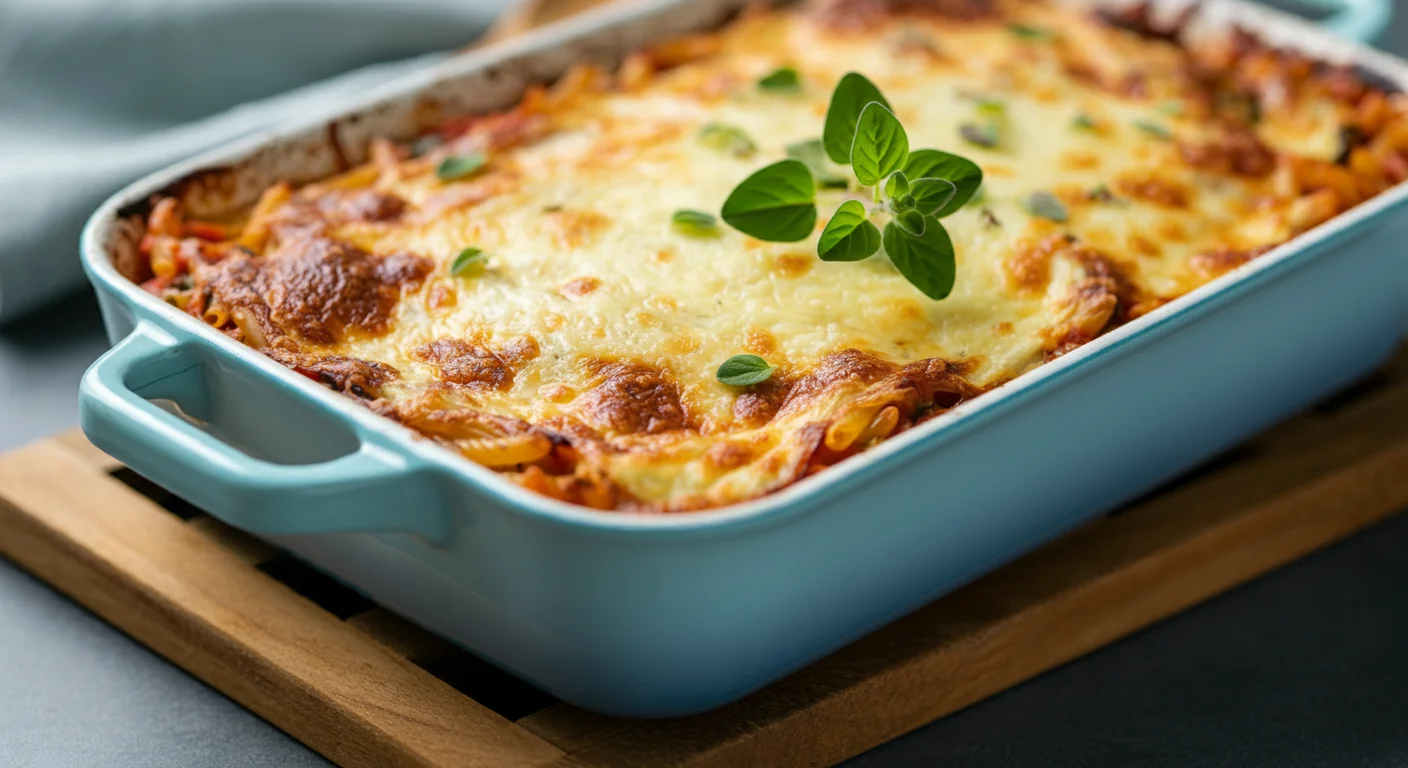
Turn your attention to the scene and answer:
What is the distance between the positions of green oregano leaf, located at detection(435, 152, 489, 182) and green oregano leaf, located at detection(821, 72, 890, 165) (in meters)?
0.68

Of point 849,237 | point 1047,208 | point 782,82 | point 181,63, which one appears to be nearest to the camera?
point 849,237

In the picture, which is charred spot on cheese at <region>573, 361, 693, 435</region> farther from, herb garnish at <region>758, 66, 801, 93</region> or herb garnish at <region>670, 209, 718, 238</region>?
herb garnish at <region>758, 66, 801, 93</region>

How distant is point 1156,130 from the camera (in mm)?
3088

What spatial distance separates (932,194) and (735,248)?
35cm

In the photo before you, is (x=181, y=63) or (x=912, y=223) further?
(x=181, y=63)

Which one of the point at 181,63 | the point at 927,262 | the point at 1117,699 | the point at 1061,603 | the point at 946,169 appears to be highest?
the point at 946,169

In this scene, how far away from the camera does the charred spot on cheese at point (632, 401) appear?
86.5 inches

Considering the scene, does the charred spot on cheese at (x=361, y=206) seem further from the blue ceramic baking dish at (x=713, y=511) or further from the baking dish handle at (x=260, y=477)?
the baking dish handle at (x=260, y=477)

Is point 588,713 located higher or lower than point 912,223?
lower

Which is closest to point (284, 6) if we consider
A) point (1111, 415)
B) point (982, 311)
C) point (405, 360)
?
point (405, 360)

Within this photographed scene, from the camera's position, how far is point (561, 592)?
1.92m

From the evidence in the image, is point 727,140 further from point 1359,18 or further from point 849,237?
point 1359,18

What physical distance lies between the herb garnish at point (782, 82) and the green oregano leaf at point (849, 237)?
87 centimetres

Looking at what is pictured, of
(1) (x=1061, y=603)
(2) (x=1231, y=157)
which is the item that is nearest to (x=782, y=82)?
(2) (x=1231, y=157)
